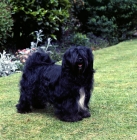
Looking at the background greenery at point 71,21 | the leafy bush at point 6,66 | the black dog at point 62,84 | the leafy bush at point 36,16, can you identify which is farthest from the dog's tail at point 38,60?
the leafy bush at point 36,16

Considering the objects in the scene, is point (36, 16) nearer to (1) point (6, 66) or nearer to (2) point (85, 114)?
(1) point (6, 66)

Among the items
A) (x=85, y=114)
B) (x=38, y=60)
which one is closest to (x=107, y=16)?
(x=38, y=60)

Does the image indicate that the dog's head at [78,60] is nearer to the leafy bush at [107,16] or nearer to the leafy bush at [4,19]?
the leafy bush at [4,19]

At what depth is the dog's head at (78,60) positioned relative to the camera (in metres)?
4.63

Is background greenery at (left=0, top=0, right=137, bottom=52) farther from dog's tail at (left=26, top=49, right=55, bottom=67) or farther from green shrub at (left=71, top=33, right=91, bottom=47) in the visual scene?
dog's tail at (left=26, top=49, right=55, bottom=67)

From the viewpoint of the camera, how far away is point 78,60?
462 centimetres

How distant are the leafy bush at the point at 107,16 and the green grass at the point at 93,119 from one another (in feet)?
24.5

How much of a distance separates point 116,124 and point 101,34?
10913 mm

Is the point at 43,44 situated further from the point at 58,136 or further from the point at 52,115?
the point at 58,136

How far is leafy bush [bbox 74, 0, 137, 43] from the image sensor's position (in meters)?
15.1

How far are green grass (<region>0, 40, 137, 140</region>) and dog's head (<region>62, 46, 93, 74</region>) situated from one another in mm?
828

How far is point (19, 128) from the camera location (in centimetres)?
489

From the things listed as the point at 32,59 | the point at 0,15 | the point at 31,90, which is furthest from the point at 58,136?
the point at 0,15

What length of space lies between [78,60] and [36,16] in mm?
6905
